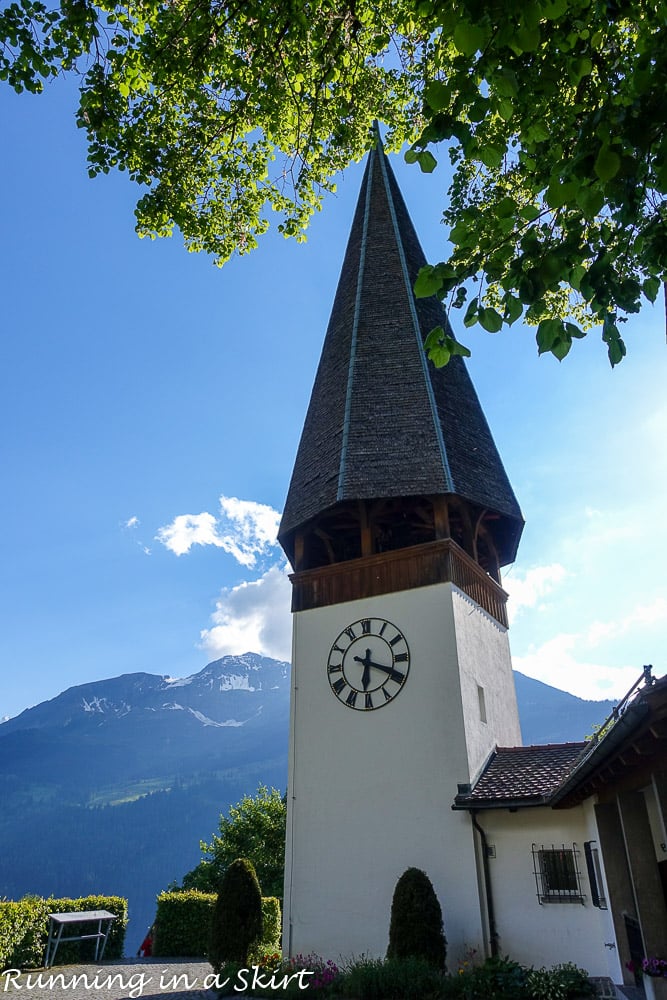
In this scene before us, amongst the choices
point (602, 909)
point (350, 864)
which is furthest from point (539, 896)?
point (350, 864)

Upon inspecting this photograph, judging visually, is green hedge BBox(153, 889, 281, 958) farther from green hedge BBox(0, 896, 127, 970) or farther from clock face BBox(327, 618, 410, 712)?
clock face BBox(327, 618, 410, 712)

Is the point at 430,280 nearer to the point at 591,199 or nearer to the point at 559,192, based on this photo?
the point at 559,192

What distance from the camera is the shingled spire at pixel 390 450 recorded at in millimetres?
15156

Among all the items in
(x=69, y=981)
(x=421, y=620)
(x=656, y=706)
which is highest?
(x=421, y=620)

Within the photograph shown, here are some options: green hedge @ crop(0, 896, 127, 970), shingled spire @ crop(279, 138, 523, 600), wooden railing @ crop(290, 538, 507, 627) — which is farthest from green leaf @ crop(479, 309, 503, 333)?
green hedge @ crop(0, 896, 127, 970)

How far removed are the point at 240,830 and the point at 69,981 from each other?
20935 millimetres

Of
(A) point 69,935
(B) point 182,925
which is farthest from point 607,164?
(B) point 182,925

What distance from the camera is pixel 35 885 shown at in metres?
185

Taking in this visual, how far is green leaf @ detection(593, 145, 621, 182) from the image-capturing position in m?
2.91

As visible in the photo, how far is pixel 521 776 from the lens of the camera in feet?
41.5

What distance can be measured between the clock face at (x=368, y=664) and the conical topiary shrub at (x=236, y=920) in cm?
374

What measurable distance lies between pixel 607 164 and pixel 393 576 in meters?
12.0

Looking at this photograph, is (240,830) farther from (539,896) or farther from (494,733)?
(539,896)

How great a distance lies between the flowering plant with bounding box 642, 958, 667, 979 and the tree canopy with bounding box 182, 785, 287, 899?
26.1 meters
